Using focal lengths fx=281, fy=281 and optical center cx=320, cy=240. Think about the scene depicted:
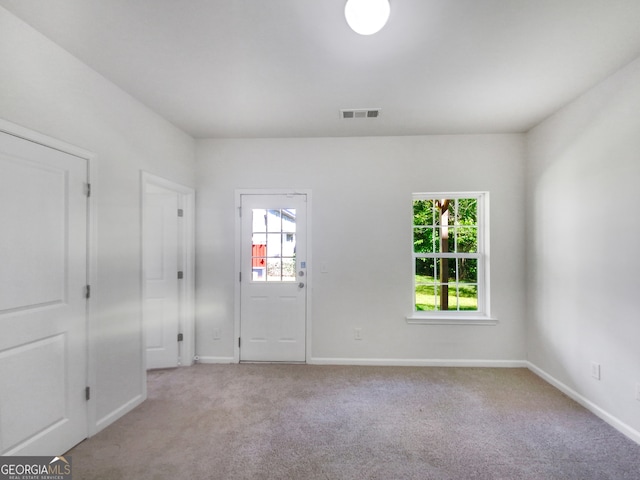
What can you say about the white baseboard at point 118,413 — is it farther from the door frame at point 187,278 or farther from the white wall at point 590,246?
the white wall at point 590,246

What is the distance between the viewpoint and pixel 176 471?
1.71m

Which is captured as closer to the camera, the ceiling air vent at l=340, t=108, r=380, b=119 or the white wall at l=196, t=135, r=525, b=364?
the ceiling air vent at l=340, t=108, r=380, b=119

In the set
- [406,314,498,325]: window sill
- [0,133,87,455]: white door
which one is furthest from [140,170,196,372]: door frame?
[406,314,498,325]: window sill

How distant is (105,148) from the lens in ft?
7.12

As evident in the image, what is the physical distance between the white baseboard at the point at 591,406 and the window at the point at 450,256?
31.4 inches

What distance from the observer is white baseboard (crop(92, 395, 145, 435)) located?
210 centimetres

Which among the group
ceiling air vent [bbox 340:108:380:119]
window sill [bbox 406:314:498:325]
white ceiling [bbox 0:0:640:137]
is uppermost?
white ceiling [bbox 0:0:640:137]

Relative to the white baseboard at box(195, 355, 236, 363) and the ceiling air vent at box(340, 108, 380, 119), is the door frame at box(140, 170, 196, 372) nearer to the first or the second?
the white baseboard at box(195, 355, 236, 363)

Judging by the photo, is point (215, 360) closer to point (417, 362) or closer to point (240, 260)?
point (240, 260)

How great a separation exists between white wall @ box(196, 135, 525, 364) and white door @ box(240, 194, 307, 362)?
156 millimetres

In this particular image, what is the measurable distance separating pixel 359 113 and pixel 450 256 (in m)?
1.95

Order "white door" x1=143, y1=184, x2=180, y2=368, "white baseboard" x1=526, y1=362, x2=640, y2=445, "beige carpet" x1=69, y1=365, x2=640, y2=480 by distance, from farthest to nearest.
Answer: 1. "white door" x1=143, y1=184, x2=180, y2=368
2. "white baseboard" x1=526, y1=362, x2=640, y2=445
3. "beige carpet" x1=69, y1=365, x2=640, y2=480

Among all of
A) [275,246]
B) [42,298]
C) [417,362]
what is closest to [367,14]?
[275,246]

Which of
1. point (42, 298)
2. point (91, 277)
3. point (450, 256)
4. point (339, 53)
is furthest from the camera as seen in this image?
point (450, 256)
